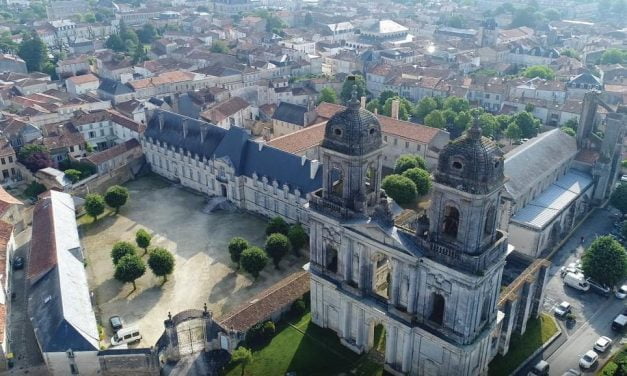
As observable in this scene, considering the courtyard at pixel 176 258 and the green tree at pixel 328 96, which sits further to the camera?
the green tree at pixel 328 96

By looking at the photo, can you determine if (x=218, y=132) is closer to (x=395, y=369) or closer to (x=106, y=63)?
(x=395, y=369)

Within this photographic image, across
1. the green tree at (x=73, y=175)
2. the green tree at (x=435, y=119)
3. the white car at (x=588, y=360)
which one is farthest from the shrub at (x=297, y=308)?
the green tree at (x=435, y=119)

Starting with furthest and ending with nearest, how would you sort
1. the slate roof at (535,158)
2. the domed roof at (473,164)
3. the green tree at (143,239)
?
the slate roof at (535,158) < the green tree at (143,239) < the domed roof at (473,164)

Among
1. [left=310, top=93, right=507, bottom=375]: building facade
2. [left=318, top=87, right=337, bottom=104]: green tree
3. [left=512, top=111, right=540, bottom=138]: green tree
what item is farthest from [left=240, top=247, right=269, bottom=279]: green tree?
[left=512, top=111, right=540, bottom=138]: green tree

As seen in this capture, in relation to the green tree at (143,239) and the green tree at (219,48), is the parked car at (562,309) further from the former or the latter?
the green tree at (219,48)

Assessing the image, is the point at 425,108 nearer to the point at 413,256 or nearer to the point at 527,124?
the point at 527,124

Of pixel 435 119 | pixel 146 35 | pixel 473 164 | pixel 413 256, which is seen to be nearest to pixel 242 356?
pixel 413 256
